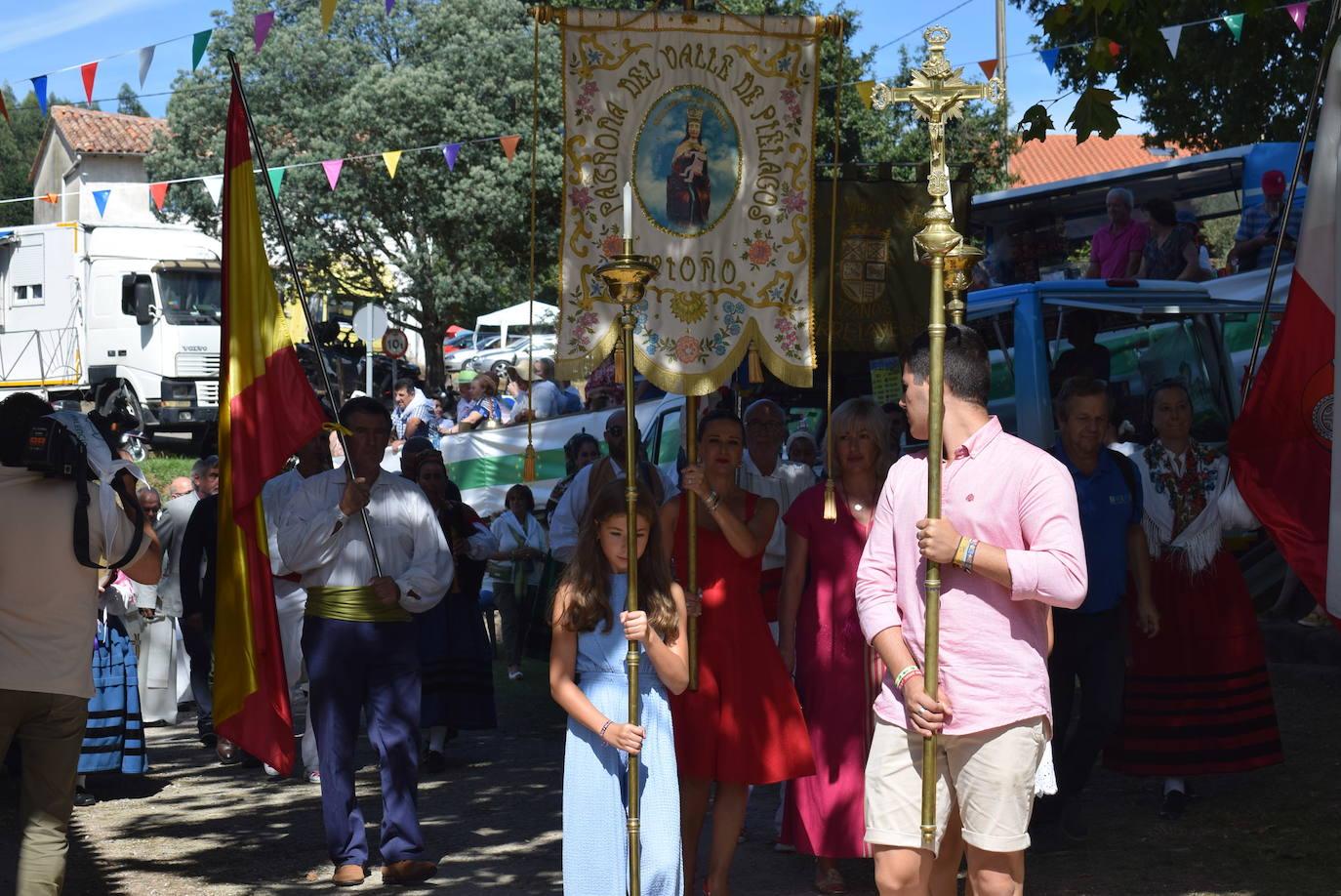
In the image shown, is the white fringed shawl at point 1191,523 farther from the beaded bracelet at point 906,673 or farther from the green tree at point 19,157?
the green tree at point 19,157

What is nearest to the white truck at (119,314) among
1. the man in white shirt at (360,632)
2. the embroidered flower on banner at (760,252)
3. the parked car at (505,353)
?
the parked car at (505,353)

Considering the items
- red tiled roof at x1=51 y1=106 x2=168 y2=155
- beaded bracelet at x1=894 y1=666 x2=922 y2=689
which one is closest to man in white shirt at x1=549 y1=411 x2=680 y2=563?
beaded bracelet at x1=894 y1=666 x2=922 y2=689

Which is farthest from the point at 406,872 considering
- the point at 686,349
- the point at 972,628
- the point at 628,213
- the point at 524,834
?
the point at 972,628

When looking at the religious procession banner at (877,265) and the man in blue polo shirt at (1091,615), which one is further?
the religious procession banner at (877,265)

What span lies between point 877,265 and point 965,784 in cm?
552

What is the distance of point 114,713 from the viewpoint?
8.54 m

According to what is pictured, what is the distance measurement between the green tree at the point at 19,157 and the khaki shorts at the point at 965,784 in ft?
221

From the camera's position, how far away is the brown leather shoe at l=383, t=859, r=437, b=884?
661 centimetres

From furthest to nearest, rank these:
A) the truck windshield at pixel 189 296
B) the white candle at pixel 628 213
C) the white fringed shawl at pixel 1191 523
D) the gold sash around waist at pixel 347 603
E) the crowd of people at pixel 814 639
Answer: the truck windshield at pixel 189 296 < the white fringed shawl at pixel 1191 523 < the gold sash around waist at pixel 347 603 < the white candle at pixel 628 213 < the crowd of people at pixel 814 639

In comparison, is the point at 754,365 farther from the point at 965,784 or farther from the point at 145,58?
the point at 145,58

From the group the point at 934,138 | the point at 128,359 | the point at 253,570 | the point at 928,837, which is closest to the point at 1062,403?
the point at 934,138

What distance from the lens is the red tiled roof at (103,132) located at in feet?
161

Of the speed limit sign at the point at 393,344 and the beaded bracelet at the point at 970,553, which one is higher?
the speed limit sign at the point at 393,344

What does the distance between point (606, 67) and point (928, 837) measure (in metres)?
3.90
